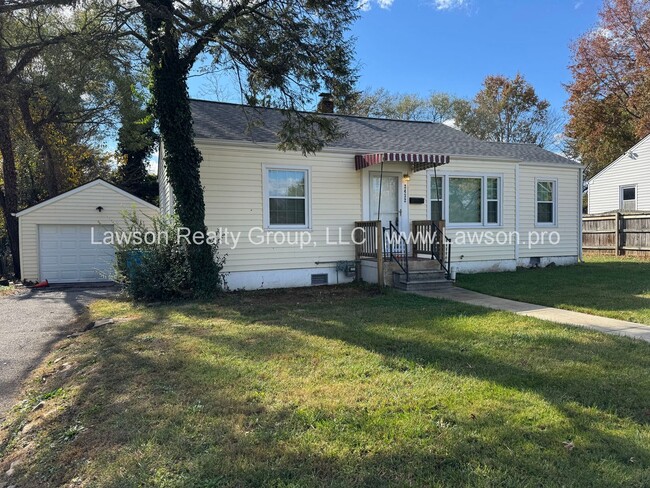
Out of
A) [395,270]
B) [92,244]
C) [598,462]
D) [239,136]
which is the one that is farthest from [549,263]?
[92,244]

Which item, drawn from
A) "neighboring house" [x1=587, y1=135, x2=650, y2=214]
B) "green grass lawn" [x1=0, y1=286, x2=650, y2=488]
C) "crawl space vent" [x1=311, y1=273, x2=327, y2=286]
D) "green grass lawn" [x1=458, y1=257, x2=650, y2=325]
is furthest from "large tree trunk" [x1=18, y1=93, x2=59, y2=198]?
"neighboring house" [x1=587, y1=135, x2=650, y2=214]

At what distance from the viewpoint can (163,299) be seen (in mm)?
8461

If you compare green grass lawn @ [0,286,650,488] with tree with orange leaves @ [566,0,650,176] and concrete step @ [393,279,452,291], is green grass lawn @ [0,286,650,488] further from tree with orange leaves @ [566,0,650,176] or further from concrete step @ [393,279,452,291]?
tree with orange leaves @ [566,0,650,176]

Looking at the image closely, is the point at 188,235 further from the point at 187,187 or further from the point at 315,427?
the point at 315,427

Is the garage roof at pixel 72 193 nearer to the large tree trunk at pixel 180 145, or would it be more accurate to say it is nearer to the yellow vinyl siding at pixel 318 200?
the yellow vinyl siding at pixel 318 200

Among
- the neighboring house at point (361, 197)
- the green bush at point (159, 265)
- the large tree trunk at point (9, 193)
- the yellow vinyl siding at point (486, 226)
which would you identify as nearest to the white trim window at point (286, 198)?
the neighboring house at point (361, 197)

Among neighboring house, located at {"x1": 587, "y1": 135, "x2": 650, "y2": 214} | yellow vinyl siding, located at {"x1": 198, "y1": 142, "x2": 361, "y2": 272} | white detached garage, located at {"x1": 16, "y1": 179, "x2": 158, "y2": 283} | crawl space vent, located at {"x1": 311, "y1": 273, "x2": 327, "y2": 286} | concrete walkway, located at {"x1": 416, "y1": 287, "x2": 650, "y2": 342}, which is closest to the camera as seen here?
concrete walkway, located at {"x1": 416, "y1": 287, "x2": 650, "y2": 342}

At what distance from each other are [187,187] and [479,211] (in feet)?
26.0

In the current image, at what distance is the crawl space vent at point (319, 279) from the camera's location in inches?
401

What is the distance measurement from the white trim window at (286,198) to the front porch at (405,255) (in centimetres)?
144

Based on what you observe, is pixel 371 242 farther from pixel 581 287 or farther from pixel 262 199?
pixel 581 287

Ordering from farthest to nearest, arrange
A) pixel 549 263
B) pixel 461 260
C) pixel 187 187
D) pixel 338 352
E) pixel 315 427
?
1. pixel 549 263
2. pixel 461 260
3. pixel 187 187
4. pixel 338 352
5. pixel 315 427

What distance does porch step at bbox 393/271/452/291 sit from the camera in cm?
900

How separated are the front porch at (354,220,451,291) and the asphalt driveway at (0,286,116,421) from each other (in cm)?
619
